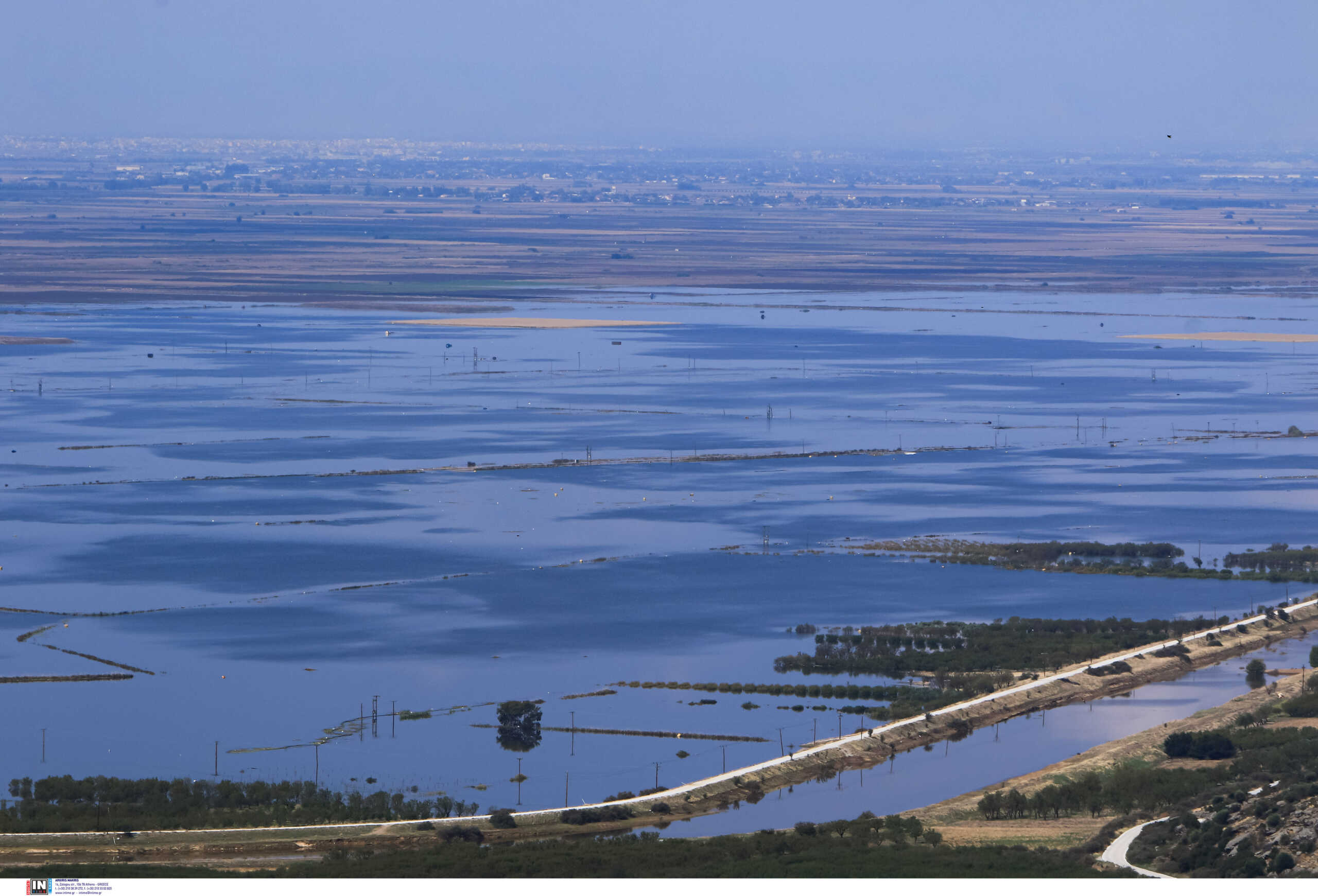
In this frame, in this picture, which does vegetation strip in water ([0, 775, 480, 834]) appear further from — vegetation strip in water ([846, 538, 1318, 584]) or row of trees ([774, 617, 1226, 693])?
vegetation strip in water ([846, 538, 1318, 584])

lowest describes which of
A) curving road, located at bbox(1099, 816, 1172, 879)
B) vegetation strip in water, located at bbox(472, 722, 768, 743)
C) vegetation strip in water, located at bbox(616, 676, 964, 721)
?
curving road, located at bbox(1099, 816, 1172, 879)

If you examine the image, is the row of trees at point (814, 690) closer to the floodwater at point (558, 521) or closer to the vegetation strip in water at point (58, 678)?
the floodwater at point (558, 521)

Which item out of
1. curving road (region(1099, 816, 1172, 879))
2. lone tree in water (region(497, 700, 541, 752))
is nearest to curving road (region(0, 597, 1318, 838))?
curving road (region(1099, 816, 1172, 879))

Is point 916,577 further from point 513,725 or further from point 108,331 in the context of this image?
point 108,331

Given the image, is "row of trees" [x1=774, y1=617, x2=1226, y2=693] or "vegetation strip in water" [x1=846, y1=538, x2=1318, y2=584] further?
"vegetation strip in water" [x1=846, y1=538, x2=1318, y2=584]

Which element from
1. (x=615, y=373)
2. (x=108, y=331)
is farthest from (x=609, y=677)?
(x=108, y=331)

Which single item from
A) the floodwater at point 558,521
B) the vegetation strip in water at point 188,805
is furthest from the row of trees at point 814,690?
the vegetation strip in water at point 188,805

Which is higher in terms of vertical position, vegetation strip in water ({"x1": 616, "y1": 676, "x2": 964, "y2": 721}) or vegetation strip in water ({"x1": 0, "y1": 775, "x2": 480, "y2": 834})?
vegetation strip in water ({"x1": 616, "y1": 676, "x2": 964, "y2": 721})
